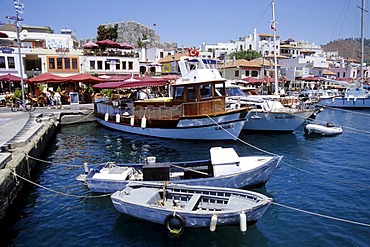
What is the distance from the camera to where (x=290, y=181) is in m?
13.1

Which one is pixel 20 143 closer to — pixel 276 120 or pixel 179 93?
pixel 179 93

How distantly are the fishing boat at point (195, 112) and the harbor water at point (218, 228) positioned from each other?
1.04m

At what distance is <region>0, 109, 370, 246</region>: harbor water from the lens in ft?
28.5

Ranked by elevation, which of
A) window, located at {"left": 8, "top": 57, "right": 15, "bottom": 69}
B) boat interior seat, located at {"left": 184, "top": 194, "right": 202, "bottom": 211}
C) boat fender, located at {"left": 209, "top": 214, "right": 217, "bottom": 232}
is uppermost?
window, located at {"left": 8, "top": 57, "right": 15, "bottom": 69}

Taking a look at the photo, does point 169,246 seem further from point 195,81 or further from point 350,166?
point 195,81

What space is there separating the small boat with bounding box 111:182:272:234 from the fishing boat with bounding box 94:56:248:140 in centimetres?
1001

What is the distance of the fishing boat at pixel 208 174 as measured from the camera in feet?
35.1

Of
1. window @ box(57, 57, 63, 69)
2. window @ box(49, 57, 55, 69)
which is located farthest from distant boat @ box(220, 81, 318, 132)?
window @ box(49, 57, 55, 69)

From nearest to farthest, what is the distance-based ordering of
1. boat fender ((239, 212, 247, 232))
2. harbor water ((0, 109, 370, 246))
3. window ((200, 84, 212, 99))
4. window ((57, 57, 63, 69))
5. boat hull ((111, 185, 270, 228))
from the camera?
boat fender ((239, 212, 247, 232))
boat hull ((111, 185, 270, 228))
harbor water ((0, 109, 370, 246))
window ((200, 84, 212, 99))
window ((57, 57, 63, 69))

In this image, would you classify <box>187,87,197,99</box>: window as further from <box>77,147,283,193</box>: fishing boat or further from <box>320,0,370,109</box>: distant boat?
<box>320,0,370,109</box>: distant boat

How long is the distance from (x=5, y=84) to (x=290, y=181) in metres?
37.5

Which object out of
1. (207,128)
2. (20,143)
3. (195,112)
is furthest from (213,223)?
(195,112)

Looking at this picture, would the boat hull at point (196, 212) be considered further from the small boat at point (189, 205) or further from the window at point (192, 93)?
the window at point (192, 93)

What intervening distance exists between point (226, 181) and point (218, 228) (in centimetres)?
215
